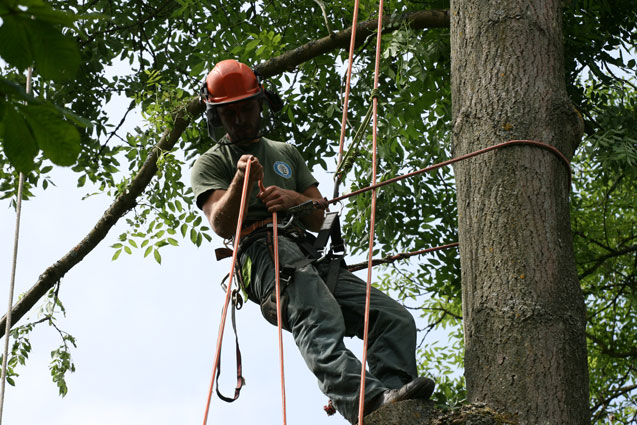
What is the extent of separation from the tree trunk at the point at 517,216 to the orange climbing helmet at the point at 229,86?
0.91 meters

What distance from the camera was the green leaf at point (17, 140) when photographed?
1315mm

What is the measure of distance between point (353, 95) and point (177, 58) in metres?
1.30

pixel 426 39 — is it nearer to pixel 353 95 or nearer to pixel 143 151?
pixel 353 95

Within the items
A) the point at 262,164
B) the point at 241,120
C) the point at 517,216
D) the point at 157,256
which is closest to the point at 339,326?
the point at 517,216

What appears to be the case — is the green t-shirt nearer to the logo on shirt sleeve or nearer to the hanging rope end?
the logo on shirt sleeve

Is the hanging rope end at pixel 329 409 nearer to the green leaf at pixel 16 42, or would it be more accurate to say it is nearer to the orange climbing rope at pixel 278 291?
the orange climbing rope at pixel 278 291

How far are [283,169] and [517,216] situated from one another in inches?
45.7

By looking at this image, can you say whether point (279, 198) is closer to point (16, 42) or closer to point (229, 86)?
point (229, 86)

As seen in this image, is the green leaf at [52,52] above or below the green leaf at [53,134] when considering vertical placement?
above

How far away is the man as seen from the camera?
2.71 metres

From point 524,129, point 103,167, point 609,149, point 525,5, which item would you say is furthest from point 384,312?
point 103,167

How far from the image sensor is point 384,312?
2.98 m

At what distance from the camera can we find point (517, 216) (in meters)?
2.48

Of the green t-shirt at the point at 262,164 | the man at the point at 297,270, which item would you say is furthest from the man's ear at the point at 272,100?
the green t-shirt at the point at 262,164
